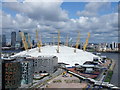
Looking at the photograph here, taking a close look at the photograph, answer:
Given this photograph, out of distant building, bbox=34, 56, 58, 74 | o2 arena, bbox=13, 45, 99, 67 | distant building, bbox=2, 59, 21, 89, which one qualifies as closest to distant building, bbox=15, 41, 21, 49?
o2 arena, bbox=13, 45, 99, 67

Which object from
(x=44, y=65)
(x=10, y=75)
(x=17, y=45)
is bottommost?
(x=44, y=65)

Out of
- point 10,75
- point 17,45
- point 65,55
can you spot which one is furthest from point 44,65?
point 17,45

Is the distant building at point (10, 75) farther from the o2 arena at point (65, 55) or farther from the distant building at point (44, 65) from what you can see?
the o2 arena at point (65, 55)

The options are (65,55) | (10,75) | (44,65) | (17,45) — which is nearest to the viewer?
(10,75)

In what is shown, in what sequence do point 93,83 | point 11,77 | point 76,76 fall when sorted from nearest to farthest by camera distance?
point 11,77 → point 93,83 → point 76,76

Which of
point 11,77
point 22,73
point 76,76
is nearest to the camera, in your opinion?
point 11,77

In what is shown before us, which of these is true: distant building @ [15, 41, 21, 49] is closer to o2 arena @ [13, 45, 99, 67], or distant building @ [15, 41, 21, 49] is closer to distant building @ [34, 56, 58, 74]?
o2 arena @ [13, 45, 99, 67]

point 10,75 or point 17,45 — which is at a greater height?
point 17,45

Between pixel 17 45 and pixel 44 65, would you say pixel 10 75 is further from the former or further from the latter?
pixel 17 45

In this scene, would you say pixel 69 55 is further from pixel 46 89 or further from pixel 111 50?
pixel 111 50

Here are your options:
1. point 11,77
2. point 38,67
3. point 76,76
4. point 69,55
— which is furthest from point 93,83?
point 69,55

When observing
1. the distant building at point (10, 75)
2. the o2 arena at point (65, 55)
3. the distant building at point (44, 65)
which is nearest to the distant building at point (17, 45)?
the o2 arena at point (65, 55)
